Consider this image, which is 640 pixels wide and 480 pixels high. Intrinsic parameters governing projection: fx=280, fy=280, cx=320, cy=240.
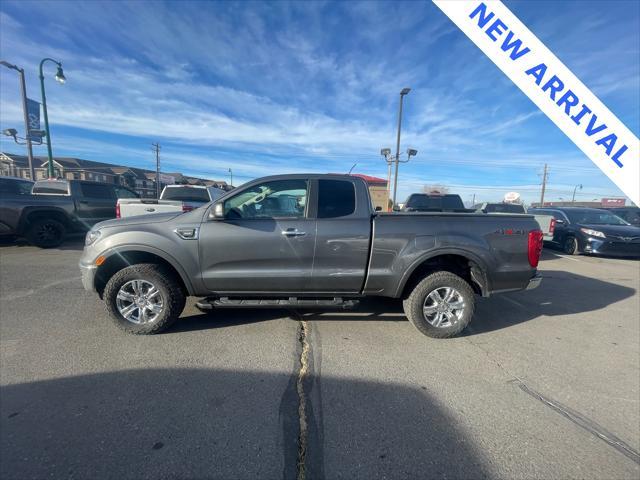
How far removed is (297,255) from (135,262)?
6.32 feet

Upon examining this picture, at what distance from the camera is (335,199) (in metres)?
3.38

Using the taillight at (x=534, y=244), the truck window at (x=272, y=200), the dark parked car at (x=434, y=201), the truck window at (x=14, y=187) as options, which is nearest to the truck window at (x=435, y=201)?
the dark parked car at (x=434, y=201)

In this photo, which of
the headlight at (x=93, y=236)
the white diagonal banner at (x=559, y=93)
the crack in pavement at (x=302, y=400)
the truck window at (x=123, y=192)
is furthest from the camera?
the truck window at (x=123, y=192)

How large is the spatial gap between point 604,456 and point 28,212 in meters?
10.9

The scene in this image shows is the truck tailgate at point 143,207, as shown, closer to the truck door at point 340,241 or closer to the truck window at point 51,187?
A: the truck window at point 51,187

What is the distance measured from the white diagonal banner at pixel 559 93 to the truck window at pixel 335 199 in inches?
73.4

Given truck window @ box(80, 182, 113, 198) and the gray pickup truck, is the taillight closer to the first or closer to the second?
the gray pickup truck

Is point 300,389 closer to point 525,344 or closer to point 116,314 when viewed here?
point 116,314

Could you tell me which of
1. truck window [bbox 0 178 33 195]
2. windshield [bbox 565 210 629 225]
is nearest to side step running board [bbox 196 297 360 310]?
truck window [bbox 0 178 33 195]

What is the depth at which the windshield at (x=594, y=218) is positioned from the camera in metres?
9.42

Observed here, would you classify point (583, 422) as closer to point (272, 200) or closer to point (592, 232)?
point (272, 200)

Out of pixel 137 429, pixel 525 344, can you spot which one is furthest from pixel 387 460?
pixel 525 344

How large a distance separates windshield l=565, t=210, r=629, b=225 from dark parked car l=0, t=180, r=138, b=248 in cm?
1553

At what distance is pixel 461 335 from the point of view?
349 centimetres
